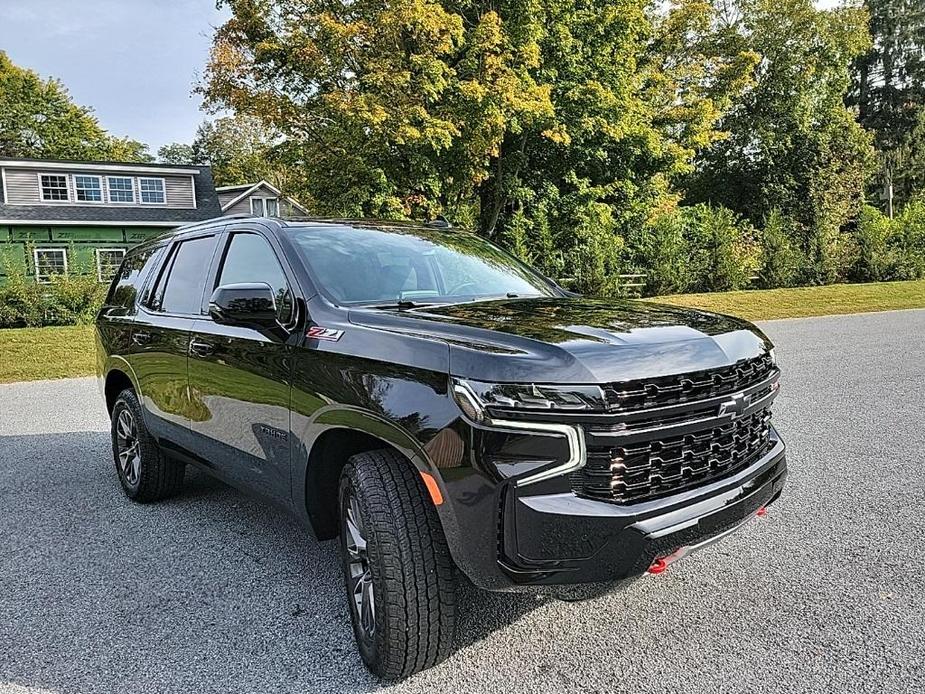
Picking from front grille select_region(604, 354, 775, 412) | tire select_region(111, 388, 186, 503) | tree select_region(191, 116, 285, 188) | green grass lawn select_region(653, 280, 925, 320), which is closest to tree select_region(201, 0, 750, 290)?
green grass lawn select_region(653, 280, 925, 320)

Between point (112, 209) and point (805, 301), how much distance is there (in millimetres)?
26406

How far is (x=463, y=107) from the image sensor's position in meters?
17.9

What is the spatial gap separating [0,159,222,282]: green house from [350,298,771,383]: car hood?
1079 inches

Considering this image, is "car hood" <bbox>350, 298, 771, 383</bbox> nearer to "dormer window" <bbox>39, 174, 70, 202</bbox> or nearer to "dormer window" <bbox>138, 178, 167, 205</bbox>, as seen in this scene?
"dormer window" <bbox>138, 178, 167, 205</bbox>

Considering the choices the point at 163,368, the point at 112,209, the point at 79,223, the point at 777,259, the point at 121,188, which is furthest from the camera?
the point at 121,188

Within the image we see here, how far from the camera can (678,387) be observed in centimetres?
248

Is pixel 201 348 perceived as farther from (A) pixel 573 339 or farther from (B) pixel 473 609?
(A) pixel 573 339

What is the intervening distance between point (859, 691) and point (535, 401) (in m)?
1.56

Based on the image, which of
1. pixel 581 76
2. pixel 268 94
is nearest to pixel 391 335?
pixel 268 94

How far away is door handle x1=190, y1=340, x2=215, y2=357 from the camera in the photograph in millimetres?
3750

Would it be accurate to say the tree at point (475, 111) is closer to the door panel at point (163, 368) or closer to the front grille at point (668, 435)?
the door panel at point (163, 368)

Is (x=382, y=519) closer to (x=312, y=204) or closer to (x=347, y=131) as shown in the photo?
(x=347, y=131)

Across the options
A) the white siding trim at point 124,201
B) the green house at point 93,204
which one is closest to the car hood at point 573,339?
the green house at point 93,204

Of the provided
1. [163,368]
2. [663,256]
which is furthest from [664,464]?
[663,256]
